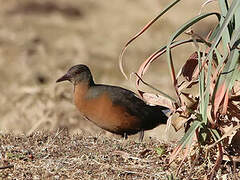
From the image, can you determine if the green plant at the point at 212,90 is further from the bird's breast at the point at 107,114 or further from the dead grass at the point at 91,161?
the bird's breast at the point at 107,114

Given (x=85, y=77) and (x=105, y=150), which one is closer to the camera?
Answer: (x=105, y=150)

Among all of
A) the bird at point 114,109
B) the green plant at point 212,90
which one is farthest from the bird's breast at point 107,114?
the green plant at point 212,90

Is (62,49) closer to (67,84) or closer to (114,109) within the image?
(67,84)

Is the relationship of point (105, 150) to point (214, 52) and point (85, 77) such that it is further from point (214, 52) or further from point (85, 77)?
point (85, 77)

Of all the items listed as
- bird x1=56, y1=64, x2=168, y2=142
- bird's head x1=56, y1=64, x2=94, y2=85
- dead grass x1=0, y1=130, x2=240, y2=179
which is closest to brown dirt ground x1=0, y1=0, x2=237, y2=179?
dead grass x1=0, y1=130, x2=240, y2=179

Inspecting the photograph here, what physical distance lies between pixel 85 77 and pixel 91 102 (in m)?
0.63

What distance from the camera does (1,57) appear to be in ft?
53.2

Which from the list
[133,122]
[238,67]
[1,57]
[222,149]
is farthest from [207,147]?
[1,57]

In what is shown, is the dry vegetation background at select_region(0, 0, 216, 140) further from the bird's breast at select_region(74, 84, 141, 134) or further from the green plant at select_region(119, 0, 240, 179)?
the green plant at select_region(119, 0, 240, 179)

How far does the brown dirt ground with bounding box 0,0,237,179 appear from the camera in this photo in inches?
226

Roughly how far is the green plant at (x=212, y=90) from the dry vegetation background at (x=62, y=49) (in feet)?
4.45

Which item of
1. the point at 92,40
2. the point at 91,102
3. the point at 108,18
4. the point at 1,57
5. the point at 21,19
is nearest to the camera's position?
the point at 91,102

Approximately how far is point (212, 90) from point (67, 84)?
7.22 meters

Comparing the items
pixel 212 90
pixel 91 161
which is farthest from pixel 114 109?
pixel 212 90
